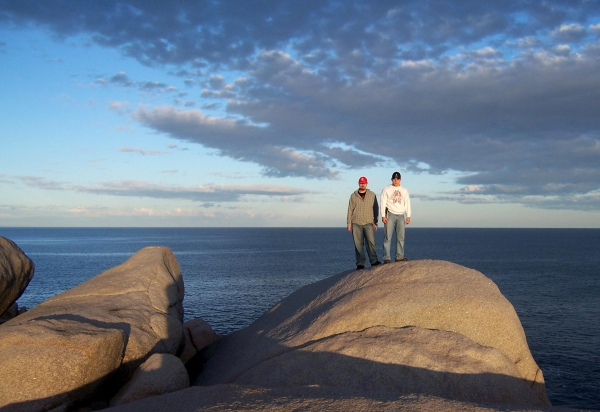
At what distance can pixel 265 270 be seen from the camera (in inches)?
2835

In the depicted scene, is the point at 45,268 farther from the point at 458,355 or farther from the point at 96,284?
the point at 458,355

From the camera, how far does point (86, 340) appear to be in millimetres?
9695

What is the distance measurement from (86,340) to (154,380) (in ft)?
5.32

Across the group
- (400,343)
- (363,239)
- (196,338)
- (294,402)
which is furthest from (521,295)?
(294,402)

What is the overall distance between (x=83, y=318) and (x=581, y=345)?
3163 centimetres

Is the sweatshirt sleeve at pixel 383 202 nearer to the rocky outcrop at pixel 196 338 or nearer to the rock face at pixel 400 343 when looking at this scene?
the rock face at pixel 400 343

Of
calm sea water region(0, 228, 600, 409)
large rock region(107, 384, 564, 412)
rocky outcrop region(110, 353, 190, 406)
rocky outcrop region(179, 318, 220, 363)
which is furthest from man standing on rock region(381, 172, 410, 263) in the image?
calm sea water region(0, 228, 600, 409)

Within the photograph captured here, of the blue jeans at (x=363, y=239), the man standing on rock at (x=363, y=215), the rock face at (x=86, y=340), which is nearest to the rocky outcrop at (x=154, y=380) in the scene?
the rock face at (x=86, y=340)

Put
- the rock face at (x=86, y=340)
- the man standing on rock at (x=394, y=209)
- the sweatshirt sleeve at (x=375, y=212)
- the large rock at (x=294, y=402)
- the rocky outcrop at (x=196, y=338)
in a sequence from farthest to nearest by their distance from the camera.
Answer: the rocky outcrop at (x=196, y=338), the sweatshirt sleeve at (x=375, y=212), the man standing on rock at (x=394, y=209), the rock face at (x=86, y=340), the large rock at (x=294, y=402)

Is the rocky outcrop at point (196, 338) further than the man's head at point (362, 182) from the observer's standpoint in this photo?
Yes

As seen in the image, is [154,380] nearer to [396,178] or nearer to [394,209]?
[394,209]

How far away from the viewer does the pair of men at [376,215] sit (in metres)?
14.9

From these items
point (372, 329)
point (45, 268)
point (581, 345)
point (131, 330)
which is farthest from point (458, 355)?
point (45, 268)

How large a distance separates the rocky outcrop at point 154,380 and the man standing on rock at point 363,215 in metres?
7.32
